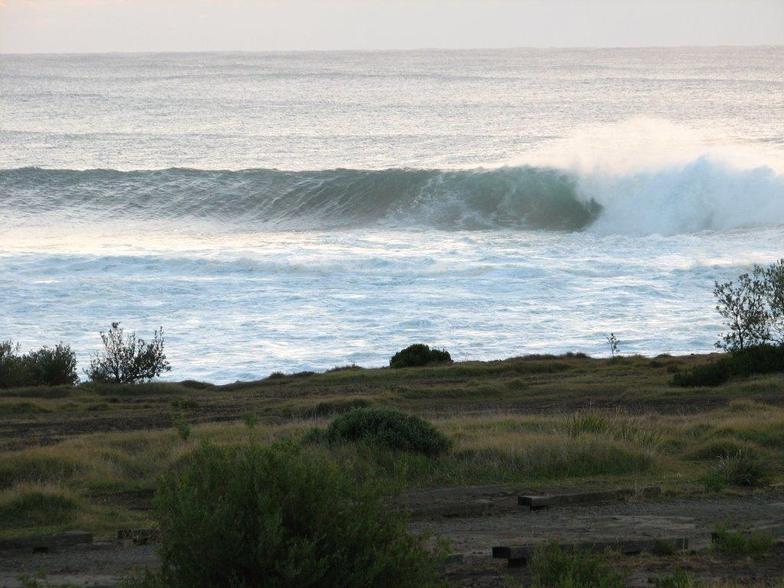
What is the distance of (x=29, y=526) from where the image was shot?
943 centimetres

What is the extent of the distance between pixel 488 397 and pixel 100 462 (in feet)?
28.4

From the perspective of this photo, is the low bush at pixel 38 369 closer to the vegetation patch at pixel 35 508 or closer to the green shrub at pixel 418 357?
the green shrub at pixel 418 357

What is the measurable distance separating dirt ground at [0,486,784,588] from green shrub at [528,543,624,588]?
0.19 meters

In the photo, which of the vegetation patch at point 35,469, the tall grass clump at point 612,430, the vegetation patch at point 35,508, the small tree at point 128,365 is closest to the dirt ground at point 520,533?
the vegetation patch at point 35,508

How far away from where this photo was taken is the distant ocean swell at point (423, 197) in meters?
51.3

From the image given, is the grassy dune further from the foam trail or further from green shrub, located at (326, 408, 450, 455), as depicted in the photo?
the foam trail

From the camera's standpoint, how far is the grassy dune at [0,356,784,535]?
34.9ft

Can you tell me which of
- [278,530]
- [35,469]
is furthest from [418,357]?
[278,530]

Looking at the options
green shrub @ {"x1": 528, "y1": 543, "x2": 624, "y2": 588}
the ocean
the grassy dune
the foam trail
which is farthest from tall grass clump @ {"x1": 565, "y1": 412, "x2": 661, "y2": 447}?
the foam trail

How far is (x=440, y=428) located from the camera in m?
13.6

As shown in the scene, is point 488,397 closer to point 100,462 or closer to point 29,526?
point 100,462

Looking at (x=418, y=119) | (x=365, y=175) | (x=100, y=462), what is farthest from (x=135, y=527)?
(x=418, y=119)

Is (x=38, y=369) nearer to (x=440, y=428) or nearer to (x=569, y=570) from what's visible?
(x=440, y=428)

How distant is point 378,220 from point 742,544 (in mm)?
45349
